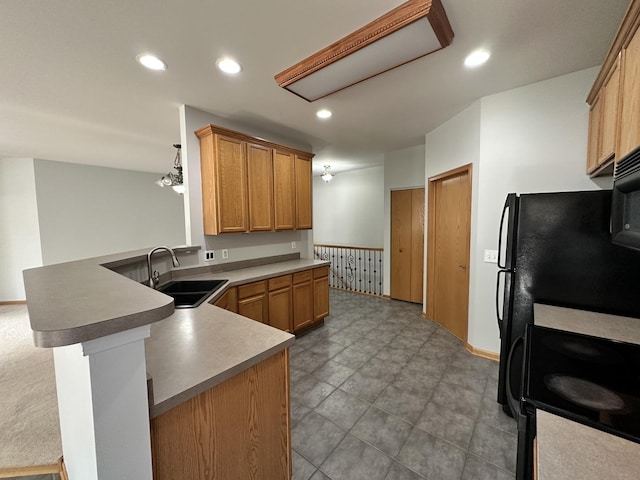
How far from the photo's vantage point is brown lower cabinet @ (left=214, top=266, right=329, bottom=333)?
2.68m

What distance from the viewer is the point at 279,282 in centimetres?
309

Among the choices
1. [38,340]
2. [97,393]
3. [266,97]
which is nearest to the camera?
[38,340]

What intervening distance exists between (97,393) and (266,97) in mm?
2653

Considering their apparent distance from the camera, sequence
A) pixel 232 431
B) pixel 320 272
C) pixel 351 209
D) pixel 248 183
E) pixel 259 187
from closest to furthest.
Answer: pixel 232 431 → pixel 248 183 → pixel 259 187 → pixel 320 272 → pixel 351 209

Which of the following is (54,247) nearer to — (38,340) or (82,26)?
(82,26)

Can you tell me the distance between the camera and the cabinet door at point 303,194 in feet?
12.3

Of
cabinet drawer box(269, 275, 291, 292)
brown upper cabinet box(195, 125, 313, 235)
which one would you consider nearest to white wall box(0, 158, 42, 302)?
brown upper cabinet box(195, 125, 313, 235)

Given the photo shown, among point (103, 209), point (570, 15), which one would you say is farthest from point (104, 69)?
point (103, 209)

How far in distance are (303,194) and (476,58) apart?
2.46 meters

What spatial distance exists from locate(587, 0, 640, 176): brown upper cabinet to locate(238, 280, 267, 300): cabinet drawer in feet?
9.25

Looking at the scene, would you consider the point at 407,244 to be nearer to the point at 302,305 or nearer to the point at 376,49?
the point at 302,305

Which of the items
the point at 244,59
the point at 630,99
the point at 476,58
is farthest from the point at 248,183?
the point at 630,99

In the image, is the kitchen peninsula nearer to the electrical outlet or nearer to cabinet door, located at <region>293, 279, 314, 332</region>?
cabinet door, located at <region>293, 279, 314, 332</region>

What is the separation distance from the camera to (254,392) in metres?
1.13
